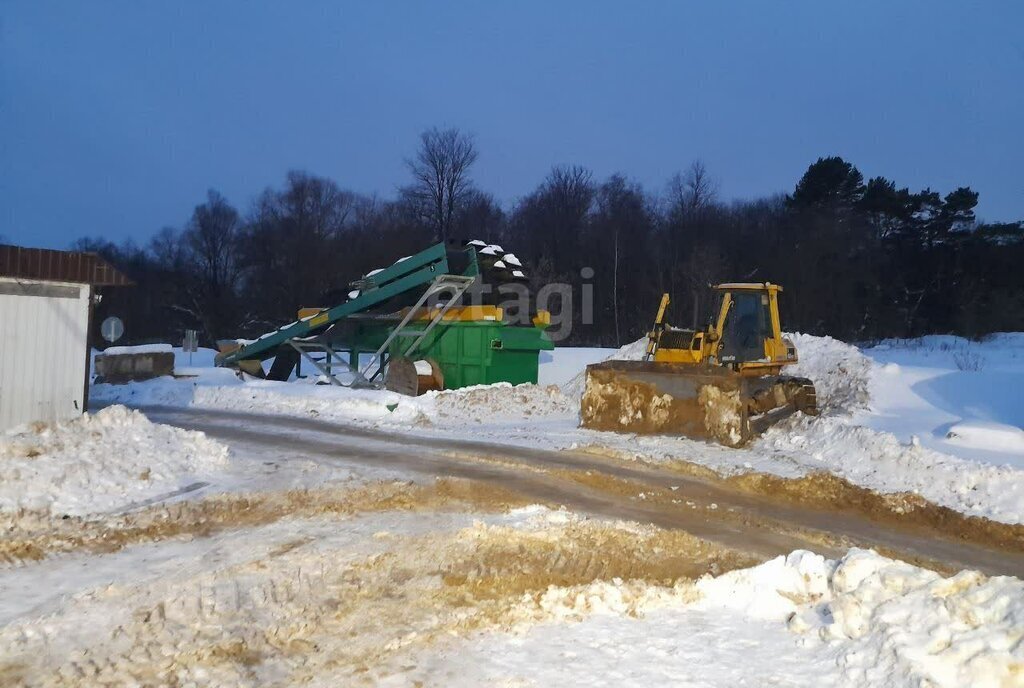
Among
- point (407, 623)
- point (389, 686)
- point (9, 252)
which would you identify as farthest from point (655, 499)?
point (9, 252)

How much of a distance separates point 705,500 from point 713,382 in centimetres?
387

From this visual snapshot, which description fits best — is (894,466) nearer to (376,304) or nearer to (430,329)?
(430,329)

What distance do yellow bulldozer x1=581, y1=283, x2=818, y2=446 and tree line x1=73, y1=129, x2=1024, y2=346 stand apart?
2457cm

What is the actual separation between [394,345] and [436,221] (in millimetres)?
39938

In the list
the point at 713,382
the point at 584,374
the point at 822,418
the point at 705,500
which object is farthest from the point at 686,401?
the point at 584,374

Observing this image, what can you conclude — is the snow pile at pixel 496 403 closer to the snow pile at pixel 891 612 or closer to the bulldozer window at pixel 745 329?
the bulldozer window at pixel 745 329

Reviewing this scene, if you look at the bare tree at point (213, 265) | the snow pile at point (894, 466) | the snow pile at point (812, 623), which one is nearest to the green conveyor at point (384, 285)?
the snow pile at point (894, 466)

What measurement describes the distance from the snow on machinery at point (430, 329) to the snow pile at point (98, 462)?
303 inches

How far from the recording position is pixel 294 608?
537cm

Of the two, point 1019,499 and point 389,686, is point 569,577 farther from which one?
point 1019,499

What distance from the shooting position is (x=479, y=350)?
17.7 meters

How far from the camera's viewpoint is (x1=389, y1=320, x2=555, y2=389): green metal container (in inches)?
693

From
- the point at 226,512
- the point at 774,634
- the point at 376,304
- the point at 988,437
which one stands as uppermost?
the point at 376,304

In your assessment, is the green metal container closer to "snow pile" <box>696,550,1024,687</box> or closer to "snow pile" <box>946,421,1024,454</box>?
"snow pile" <box>946,421,1024,454</box>
